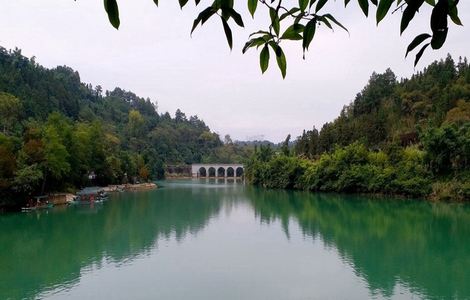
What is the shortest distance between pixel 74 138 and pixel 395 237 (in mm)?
23825

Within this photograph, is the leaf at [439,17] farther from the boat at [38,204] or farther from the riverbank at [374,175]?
the riverbank at [374,175]

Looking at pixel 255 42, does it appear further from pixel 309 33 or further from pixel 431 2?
pixel 431 2

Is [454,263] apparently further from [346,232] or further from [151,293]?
[151,293]

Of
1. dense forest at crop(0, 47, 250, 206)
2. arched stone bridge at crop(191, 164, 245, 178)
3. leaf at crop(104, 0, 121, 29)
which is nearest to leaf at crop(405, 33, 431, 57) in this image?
leaf at crop(104, 0, 121, 29)

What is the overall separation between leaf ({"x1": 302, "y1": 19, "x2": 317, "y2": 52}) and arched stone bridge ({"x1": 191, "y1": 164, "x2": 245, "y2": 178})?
9002 cm

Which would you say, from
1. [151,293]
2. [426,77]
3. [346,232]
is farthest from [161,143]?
[151,293]

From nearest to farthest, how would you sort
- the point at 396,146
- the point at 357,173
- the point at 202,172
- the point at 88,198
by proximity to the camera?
1. the point at 88,198
2. the point at 396,146
3. the point at 357,173
4. the point at 202,172

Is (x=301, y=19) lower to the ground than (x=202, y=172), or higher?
lower

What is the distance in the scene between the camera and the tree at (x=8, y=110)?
133ft

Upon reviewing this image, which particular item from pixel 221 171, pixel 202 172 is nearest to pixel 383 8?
pixel 202 172

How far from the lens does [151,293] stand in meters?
9.88

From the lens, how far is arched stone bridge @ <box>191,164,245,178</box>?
92000 millimetres

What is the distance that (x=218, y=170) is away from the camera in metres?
95.4

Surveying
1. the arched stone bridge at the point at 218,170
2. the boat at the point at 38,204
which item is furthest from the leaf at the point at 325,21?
the arched stone bridge at the point at 218,170
